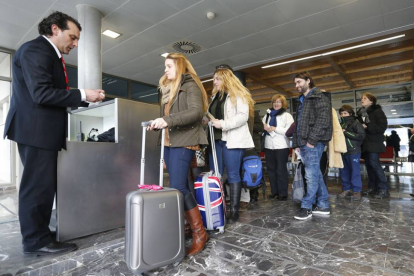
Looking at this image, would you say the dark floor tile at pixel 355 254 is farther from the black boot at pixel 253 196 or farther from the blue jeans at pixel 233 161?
the black boot at pixel 253 196

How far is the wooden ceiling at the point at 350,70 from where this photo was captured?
6332 mm

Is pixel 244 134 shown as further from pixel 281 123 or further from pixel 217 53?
pixel 217 53

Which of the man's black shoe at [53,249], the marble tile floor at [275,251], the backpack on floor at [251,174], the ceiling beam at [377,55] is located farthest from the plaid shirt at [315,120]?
the ceiling beam at [377,55]

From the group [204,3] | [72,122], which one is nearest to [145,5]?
[204,3]

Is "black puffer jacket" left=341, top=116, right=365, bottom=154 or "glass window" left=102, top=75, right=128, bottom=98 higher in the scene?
"glass window" left=102, top=75, right=128, bottom=98

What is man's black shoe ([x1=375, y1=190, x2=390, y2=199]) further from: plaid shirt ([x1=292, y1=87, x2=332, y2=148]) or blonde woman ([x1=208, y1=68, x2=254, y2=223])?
blonde woman ([x1=208, y1=68, x2=254, y2=223])

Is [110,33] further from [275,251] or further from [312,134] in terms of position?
[275,251]

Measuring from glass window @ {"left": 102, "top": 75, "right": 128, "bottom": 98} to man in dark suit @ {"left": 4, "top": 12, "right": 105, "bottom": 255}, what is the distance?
20.4 feet

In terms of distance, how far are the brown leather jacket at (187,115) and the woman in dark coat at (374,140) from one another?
3.03 metres

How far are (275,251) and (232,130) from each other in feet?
3.66

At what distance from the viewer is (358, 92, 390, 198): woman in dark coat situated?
360cm

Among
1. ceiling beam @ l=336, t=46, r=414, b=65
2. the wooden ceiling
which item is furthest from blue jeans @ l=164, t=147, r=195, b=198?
ceiling beam @ l=336, t=46, r=414, b=65

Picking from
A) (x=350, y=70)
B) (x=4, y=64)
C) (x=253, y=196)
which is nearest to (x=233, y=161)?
(x=253, y=196)

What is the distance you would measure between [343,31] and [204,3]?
9.75 ft
